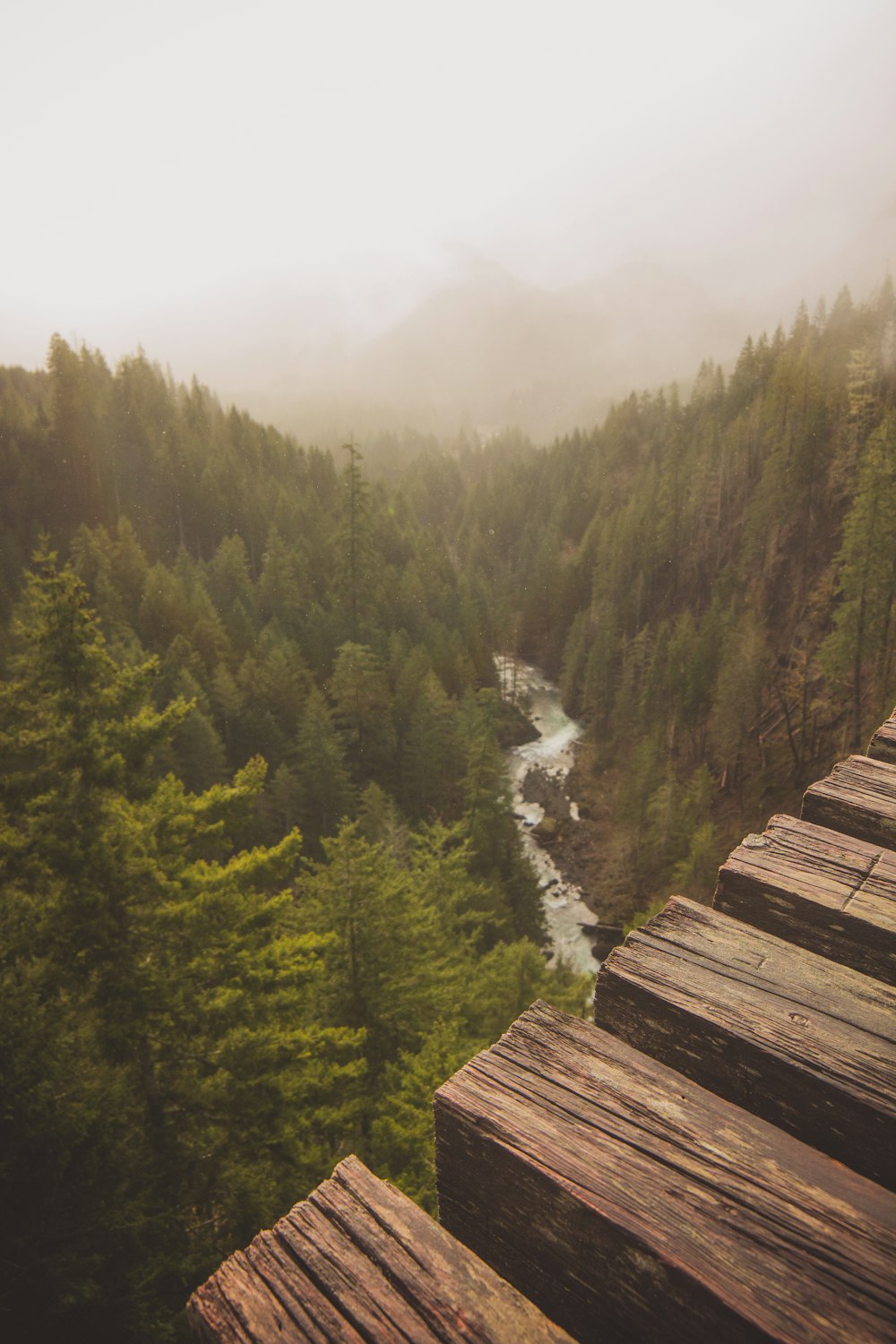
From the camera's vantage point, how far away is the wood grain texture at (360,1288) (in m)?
0.97

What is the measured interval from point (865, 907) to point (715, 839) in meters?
39.5

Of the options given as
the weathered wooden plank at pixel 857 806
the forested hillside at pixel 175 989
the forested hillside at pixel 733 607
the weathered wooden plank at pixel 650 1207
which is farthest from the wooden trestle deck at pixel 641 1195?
the forested hillside at pixel 733 607

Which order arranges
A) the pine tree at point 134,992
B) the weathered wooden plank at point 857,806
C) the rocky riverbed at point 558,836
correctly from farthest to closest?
the rocky riverbed at point 558,836
the pine tree at point 134,992
the weathered wooden plank at point 857,806

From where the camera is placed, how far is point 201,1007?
342 inches

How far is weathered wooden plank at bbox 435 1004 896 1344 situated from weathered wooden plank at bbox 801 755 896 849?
4.50 feet

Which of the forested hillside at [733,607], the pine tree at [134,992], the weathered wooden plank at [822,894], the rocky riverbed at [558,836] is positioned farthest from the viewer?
the rocky riverbed at [558,836]

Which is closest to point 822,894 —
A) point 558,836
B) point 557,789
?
point 558,836

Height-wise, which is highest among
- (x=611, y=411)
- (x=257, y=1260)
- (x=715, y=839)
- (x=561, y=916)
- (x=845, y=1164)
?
(x=611, y=411)

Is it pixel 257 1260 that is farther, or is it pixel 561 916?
pixel 561 916

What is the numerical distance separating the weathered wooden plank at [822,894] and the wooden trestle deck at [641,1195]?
164 mm

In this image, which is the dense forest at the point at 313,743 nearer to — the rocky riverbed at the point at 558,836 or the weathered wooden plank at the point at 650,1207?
the rocky riverbed at the point at 558,836

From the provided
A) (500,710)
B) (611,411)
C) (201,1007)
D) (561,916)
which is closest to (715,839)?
(561,916)

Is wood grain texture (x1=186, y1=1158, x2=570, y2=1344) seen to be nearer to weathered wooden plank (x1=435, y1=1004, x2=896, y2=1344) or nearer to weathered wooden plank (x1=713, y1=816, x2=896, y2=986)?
weathered wooden plank (x1=435, y1=1004, x2=896, y2=1344)

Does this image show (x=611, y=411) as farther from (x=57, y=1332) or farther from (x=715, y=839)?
(x=57, y=1332)
